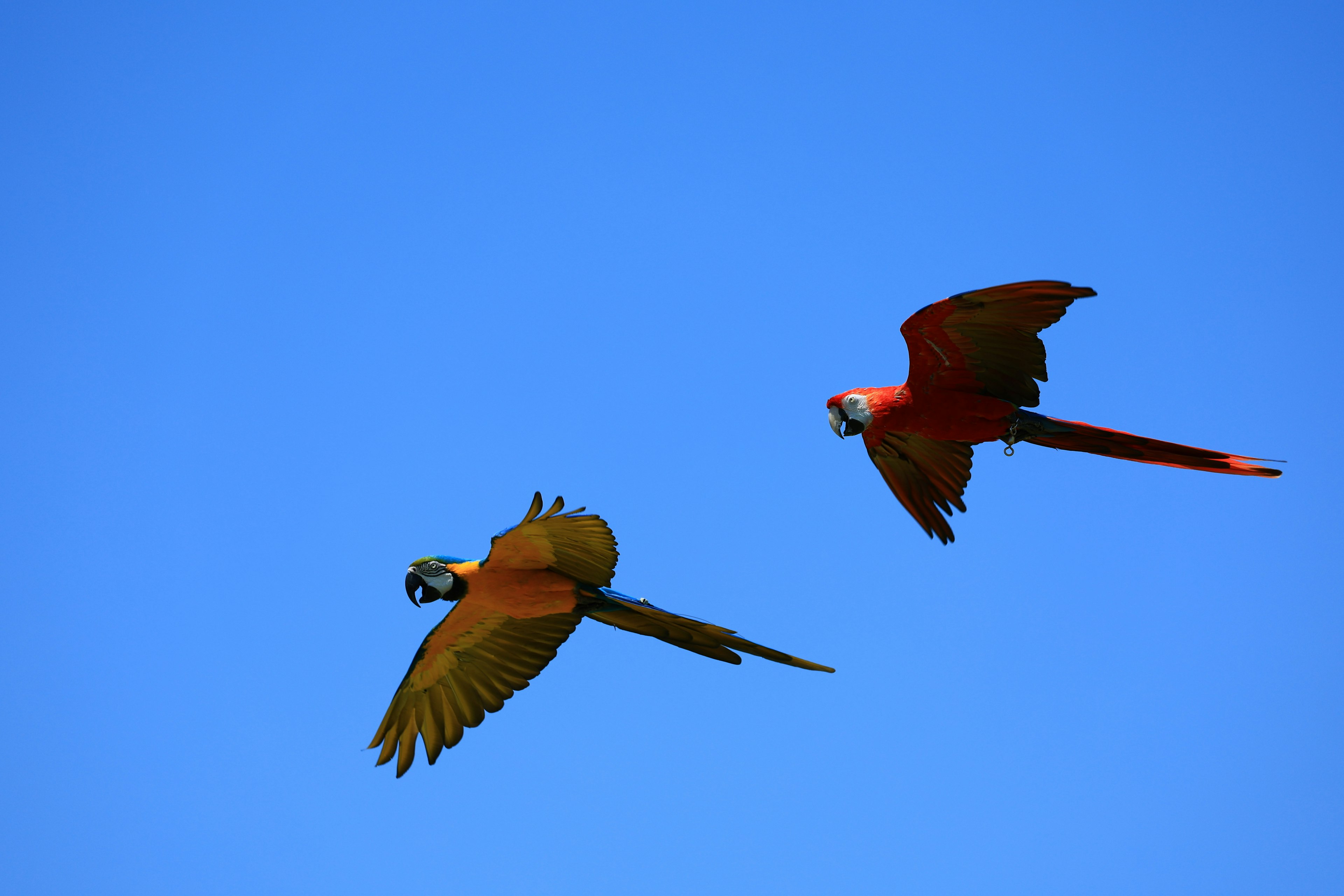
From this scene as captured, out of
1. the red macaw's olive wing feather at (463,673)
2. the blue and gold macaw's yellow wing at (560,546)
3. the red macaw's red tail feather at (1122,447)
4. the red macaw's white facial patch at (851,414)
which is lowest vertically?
the red macaw's olive wing feather at (463,673)

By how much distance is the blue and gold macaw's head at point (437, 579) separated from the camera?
6859 millimetres

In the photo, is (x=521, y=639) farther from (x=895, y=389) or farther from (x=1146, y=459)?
(x=1146, y=459)

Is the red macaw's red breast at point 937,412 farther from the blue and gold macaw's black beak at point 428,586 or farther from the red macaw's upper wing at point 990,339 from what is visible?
the blue and gold macaw's black beak at point 428,586

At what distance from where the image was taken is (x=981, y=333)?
7.01 metres

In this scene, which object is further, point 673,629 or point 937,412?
point 937,412

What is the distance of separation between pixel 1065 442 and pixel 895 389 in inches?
49.4

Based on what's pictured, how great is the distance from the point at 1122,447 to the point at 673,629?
3.26 m

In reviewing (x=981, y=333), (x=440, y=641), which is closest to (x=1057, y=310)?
(x=981, y=333)

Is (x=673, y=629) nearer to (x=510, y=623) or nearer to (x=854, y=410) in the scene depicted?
(x=510, y=623)

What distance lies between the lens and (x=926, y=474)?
26.4 ft

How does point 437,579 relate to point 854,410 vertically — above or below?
below

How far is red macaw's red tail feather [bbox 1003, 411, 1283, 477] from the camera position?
6336 mm

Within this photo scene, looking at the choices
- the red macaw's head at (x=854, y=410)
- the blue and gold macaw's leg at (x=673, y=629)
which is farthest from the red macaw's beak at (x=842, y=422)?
the blue and gold macaw's leg at (x=673, y=629)

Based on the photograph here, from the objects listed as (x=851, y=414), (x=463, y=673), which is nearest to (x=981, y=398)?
(x=851, y=414)
